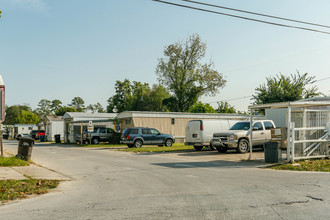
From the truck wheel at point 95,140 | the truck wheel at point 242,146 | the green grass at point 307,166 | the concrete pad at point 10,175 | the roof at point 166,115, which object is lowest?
the truck wheel at point 95,140

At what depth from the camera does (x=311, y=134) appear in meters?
15.3

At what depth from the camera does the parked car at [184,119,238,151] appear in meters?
22.6

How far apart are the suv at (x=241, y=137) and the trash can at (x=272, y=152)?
4823 mm

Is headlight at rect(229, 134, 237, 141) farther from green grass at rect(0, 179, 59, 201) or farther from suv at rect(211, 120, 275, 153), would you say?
green grass at rect(0, 179, 59, 201)

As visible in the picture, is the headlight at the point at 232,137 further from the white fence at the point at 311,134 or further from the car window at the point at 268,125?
the white fence at the point at 311,134

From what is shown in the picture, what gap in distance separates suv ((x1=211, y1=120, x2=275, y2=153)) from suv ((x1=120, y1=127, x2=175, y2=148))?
8803 millimetres

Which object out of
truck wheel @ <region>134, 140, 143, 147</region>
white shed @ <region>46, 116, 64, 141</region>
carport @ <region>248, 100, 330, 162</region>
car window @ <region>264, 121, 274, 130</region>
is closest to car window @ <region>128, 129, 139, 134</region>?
truck wheel @ <region>134, 140, 143, 147</region>

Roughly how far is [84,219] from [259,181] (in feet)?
18.5

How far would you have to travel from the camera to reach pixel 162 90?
71062 millimetres

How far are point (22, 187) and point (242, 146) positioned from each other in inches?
540

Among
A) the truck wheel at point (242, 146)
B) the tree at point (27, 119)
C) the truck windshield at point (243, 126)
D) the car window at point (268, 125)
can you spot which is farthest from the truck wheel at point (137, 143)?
the tree at point (27, 119)

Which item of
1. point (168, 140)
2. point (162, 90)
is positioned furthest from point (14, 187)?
point (162, 90)

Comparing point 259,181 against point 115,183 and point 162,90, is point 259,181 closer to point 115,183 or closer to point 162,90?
point 115,183

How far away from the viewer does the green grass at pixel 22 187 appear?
7883 millimetres
